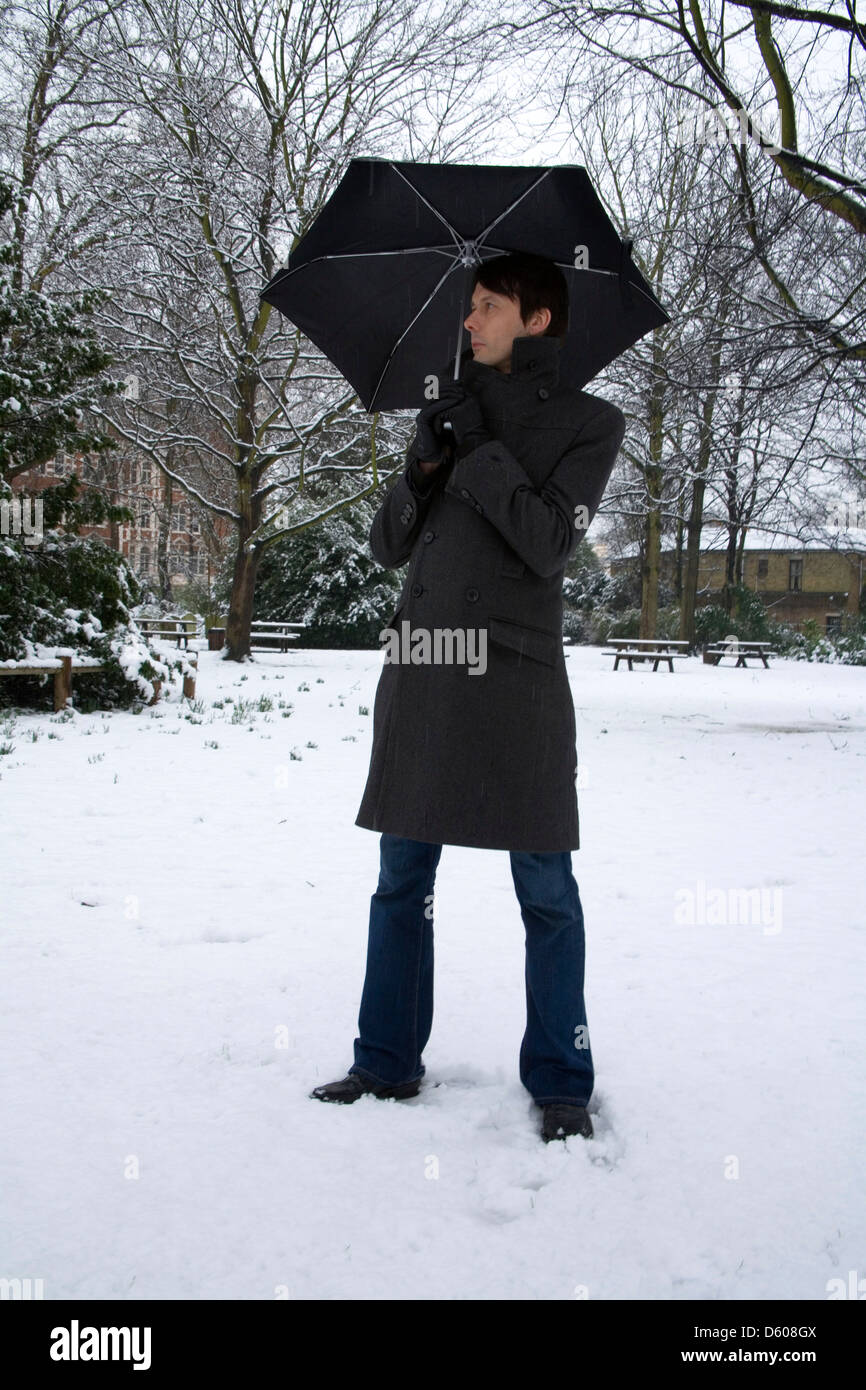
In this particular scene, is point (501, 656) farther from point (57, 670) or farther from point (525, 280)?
point (57, 670)

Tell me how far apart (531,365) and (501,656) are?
695mm

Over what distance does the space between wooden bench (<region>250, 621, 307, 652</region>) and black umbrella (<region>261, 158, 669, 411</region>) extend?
67.4 ft

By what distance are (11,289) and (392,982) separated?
993 cm

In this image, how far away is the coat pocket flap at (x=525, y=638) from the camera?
243 centimetres

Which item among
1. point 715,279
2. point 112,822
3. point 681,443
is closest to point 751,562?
point 681,443

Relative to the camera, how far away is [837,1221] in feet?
6.92

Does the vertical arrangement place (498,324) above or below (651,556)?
below

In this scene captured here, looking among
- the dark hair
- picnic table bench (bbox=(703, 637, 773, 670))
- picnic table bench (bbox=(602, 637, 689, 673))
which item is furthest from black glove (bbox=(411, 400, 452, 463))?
picnic table bench (bbox=(703, 637, 773, 670))

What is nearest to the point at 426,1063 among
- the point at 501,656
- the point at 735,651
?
the point at 501,656

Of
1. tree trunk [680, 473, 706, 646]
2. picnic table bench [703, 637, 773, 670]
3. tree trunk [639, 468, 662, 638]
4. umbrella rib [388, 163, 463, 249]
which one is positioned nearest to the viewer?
umbrella rib [388, 163, 463, 249]

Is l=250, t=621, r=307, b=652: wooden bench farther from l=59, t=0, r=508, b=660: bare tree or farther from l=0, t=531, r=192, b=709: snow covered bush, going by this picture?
l=0, t=531, r=192, b=709: snow covered bush

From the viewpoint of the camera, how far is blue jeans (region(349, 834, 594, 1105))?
2.50 meters

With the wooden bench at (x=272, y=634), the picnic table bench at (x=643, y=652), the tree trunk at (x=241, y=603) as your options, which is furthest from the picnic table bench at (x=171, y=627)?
the picnic table bench at (x=643, y=652)

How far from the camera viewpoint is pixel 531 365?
8.06 feet
